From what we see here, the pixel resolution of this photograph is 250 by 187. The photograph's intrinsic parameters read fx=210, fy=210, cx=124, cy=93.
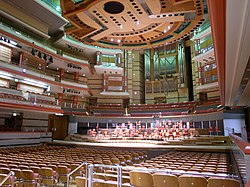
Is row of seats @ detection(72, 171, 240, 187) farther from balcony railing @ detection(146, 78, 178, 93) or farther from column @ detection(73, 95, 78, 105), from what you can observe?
balcony railing @ detection(146, 78, 178, 93)

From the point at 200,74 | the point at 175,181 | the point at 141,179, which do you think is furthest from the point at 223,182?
the point at 200,74

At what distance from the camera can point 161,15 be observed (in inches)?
563

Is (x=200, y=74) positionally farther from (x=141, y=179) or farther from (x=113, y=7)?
(x=141, y=179)

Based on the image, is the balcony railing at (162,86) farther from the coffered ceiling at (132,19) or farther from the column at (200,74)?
the coffered ceiling at (132,19)

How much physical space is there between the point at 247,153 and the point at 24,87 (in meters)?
18.6

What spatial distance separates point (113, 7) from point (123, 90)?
13472 millimetres

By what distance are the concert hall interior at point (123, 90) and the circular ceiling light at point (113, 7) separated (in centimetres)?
7

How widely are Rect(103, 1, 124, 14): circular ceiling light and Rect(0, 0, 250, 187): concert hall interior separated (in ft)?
0.22

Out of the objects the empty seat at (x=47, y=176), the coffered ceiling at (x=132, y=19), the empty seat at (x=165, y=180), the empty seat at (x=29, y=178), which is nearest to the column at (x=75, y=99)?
the coffered ceiling at (x=132, y=19)

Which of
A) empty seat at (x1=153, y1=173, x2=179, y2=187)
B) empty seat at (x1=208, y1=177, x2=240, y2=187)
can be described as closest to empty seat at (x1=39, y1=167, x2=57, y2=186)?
empty seat at (x1=153, y1=173, x2=179, y2=187)

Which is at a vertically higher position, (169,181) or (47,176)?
(169,181)

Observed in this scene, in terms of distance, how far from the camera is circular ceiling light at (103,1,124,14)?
44.9 ft

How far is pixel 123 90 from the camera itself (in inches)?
1035

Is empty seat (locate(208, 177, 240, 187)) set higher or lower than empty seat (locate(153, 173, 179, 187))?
higher
